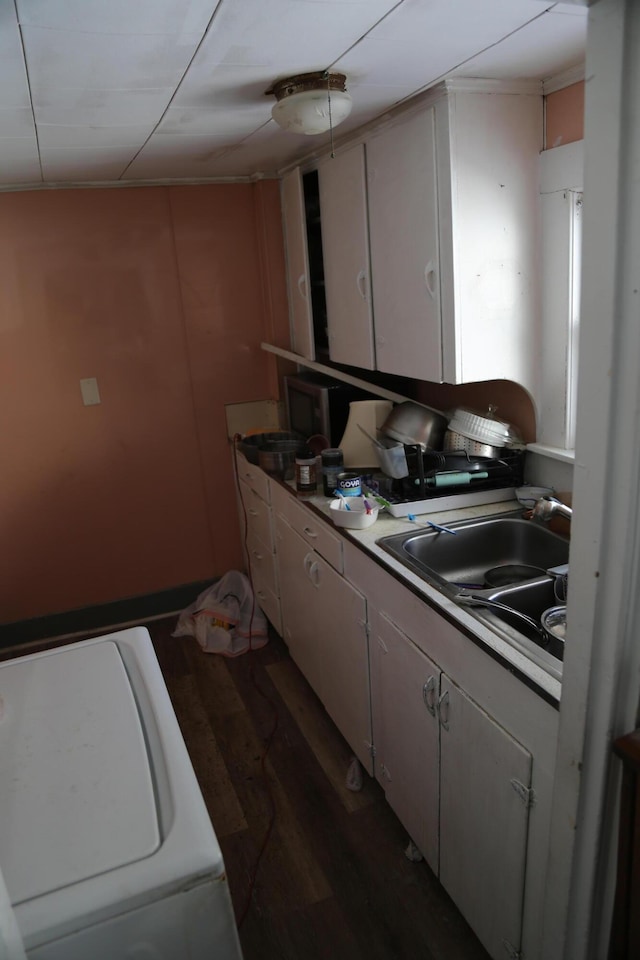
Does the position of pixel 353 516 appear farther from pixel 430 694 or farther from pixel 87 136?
pixel 87 136

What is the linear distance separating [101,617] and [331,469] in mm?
1670

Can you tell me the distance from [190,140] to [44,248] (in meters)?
1.02

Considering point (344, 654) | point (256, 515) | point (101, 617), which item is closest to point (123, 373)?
point (256, 515)

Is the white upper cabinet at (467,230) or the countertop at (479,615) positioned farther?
the white upper cabinet at (467,230)

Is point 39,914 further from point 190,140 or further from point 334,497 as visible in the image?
point 190,140

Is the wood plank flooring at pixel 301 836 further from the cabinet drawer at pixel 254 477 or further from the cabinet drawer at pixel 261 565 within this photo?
the cabinet drawer at pixel 254 477

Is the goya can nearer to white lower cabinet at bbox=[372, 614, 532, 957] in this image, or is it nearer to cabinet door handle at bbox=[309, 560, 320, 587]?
cabinet door handle at bbox=[309, 560, 320, 587]

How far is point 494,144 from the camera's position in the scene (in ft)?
6.28

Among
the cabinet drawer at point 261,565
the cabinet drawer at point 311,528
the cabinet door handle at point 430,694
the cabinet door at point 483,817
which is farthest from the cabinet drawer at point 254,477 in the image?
the cabinet door at point 483,817

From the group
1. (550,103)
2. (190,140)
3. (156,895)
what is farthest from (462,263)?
(156,895)

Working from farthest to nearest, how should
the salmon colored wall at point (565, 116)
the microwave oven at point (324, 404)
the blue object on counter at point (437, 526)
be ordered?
1. the microwave oven at point (324, 404)
2. the blue object on counter at point (437, 526)
3. the salmon colored wall at point (565, 116)

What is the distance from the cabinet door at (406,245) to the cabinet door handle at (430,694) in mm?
914

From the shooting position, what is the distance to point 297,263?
3.05 meters

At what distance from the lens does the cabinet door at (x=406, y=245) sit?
1986 mm
